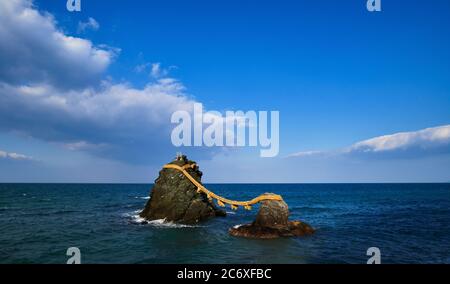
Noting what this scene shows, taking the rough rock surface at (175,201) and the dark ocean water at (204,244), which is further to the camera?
the rough rock surface at (175,201)

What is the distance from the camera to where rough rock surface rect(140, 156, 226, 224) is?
90.5 feet

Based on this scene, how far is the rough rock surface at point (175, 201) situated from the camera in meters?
27.6

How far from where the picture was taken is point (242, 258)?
15844 mm

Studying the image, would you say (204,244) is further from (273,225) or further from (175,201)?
(175,201)

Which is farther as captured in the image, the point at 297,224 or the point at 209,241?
the point at 297,224

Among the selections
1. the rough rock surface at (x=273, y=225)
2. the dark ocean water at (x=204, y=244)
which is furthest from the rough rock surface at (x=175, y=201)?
the rough rock surface at (x=273, y=225)

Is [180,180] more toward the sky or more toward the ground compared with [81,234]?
more toward the sky

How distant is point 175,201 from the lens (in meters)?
27.9

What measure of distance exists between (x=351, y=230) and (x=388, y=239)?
144 inches

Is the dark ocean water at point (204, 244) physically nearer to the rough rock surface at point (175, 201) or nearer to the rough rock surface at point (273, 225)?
the rough rock surface at point (273, 225)
